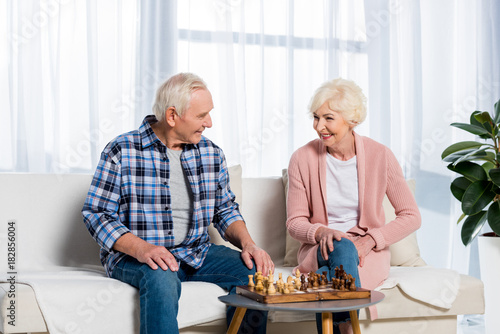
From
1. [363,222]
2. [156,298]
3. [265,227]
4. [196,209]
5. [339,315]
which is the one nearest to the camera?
[156,298]

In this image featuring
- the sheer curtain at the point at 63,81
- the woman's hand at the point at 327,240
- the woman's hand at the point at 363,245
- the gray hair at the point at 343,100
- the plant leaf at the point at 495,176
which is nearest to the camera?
the woman's hand at the point at 327,240

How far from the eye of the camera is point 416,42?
134 inches

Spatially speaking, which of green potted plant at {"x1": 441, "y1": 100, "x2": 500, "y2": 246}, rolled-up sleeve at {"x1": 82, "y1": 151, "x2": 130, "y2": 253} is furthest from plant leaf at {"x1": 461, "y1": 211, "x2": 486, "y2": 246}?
rolled-up sleeve at {"x1": 82, "y1": 151, "x2": 130, "y2": 253}

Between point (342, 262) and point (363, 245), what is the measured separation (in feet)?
0.75

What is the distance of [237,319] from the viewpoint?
1715mm

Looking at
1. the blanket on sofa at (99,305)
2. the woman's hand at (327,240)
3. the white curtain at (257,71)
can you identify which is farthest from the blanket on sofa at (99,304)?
the white curtain at (257,71)

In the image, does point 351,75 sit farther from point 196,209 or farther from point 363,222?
point 196,209

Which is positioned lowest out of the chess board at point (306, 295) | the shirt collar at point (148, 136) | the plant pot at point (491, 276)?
the plant pot at point (491, 276)

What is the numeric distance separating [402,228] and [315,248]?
35 centimetres

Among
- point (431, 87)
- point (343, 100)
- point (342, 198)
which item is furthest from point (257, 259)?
point (431, 87)

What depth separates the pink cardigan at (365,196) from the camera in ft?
7.00

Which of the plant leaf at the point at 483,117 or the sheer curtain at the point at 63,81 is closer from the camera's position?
the plant leaf at the point at 483,117

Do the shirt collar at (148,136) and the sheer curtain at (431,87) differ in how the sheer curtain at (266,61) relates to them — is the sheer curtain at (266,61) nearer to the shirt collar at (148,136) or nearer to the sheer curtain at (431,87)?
the sheer curtain at (431,87)

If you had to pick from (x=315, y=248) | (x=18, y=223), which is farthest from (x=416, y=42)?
(x=18, y=223)
